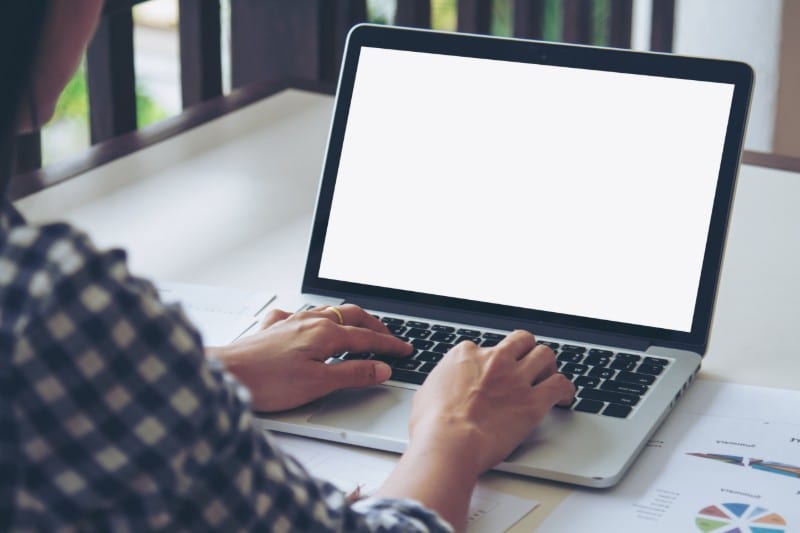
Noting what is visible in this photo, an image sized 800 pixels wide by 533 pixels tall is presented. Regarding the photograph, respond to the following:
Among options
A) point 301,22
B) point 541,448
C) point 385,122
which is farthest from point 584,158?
point 301,22

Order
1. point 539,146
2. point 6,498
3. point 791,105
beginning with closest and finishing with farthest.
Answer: point 6,498
point 539,146
point 791,105

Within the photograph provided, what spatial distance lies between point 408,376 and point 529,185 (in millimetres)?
218

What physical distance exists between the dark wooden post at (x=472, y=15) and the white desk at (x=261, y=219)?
2.69 ft

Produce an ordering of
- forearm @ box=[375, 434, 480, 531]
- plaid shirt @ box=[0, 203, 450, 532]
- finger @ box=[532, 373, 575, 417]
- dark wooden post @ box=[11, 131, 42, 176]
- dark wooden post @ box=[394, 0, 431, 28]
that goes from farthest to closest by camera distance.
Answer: dark wooden post @ box=[394, 0, 431, 28], dark wooden post @ box=[11, 131, 42, 176], finger @ box=[532, 373, 575, 417], forearm @ box=[375, 434, 480, 531], plaid shirt @ box=[0, 203, 450, 532]

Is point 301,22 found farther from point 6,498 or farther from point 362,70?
point 6,498

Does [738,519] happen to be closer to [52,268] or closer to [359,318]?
[359,318]

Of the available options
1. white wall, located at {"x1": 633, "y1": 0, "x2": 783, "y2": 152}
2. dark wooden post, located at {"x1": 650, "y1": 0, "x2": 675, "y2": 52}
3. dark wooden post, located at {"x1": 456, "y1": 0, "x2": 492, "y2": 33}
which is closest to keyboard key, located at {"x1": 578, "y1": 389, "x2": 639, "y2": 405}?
dark wooden post, located at {"x1": 456, "y1": 0, "x2": 492, "y2": 33}

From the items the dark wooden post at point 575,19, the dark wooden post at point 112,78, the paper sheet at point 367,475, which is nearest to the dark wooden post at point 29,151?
the dark wooden post at point 112,78

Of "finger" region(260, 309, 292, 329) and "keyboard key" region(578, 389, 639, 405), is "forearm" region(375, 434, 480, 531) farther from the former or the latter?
"finger" region(260, 309, 292, 329)

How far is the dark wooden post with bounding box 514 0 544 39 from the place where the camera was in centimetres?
259

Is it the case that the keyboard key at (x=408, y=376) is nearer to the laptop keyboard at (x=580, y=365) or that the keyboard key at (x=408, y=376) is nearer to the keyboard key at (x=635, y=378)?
the laptop keyboard at (x=580, y=365)

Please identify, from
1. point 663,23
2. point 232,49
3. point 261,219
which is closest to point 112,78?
point 232,49

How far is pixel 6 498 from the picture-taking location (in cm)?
48

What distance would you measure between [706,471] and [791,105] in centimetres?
232
